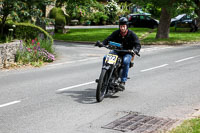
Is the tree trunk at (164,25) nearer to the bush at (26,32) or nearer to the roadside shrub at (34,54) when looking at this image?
the bush at (26,32)

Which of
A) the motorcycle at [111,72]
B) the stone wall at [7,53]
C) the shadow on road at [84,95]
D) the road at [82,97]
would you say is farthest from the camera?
the stone wall at [7,53]

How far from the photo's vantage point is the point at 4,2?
52.4 feet

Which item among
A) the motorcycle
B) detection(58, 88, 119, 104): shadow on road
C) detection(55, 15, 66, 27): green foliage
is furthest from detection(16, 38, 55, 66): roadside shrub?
detection(55, 15, 66, 27): green foliage

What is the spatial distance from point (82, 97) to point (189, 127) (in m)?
3.31

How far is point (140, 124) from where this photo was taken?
6.65 meters

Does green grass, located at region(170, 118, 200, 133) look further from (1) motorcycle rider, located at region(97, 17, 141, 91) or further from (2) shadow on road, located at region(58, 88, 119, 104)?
(1) motorcycle rider, located at region(97, 17, 141, 91)

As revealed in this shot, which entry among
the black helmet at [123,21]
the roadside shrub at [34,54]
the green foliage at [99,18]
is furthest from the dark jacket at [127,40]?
the green foliage at [99,18]

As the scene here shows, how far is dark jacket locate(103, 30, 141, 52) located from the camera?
9.05 m

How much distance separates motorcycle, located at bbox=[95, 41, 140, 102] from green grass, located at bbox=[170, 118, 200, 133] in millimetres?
2239

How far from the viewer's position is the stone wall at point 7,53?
1381cm

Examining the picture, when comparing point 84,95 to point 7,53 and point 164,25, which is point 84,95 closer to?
point 7,53

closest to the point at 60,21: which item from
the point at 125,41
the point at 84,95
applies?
the point at 125,41

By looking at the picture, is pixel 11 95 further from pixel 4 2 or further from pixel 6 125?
pixel 4 2

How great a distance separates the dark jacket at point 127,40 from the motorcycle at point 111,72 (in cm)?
26
